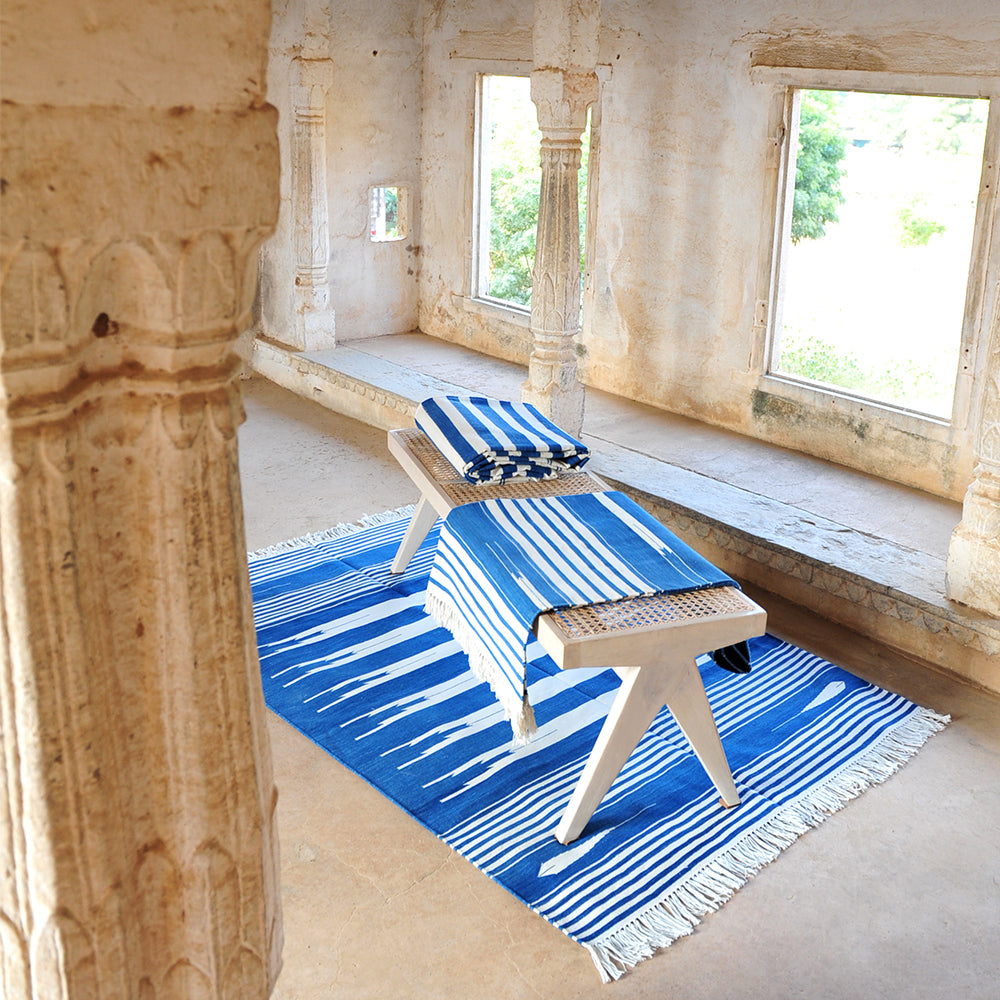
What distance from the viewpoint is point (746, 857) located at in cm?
328

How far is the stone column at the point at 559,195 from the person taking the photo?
5.27 meters

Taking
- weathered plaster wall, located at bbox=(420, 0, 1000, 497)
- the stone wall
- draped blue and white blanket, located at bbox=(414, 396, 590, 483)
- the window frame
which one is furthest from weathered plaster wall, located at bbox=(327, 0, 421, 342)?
draped blue and white blanket, located at bbox=(414, 396, 590, 483)

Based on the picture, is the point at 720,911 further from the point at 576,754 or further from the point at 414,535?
the point at 414,535

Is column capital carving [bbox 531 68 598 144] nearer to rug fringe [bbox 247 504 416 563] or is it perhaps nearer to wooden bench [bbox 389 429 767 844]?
rug fringe [bbox 247 504 416 563]

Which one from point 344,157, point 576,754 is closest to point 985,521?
point 576,754

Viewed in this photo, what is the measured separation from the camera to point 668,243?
6.43 m

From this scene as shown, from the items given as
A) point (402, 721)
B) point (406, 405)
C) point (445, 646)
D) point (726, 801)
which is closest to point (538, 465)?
point (445, 646)

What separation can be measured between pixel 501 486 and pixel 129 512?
2.89 meters

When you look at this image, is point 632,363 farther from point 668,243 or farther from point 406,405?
point 406,405

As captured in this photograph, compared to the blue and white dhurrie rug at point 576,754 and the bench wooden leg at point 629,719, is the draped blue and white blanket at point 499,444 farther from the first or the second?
the bench wooden leg at point 629,719

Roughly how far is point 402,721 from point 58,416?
281 centimetres

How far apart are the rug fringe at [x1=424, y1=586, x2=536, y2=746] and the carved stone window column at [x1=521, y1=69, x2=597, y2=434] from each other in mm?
1792

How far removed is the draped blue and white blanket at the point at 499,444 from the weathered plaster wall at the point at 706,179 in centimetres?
195

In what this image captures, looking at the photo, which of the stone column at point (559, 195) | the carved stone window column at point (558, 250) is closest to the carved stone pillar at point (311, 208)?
the stone column at point (559, 195)
